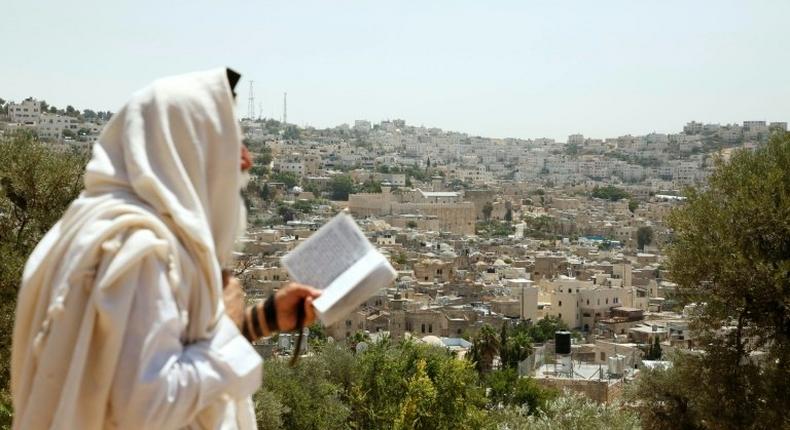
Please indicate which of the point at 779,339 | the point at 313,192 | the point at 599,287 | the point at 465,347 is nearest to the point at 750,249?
the point at 779,339

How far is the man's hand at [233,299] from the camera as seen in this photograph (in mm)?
1796

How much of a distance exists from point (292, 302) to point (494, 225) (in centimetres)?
9298

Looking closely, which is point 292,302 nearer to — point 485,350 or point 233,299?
point 233,299

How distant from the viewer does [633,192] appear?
393ft

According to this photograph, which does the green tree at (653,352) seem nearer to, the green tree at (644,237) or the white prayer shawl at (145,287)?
the white prayer shawl at (145,287)

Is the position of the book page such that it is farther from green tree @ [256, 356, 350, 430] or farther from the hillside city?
green tree @ [256, 356, 350, 430]

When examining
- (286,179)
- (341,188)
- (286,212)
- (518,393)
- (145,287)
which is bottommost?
(286,212)

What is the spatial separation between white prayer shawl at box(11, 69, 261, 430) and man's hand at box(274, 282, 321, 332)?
20 centimetres

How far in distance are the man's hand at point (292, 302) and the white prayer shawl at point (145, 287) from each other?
20cm

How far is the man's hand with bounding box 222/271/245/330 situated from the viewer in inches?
70.7

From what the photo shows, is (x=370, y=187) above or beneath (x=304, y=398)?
beneath

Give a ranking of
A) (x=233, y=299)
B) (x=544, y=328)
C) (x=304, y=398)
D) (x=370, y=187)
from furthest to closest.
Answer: (x=370, y=187), (x=544, y=328), (x=304, y=398), (x=233, y=299)

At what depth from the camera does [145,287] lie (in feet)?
5.09

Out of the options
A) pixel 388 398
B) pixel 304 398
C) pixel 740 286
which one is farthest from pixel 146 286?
pixel 388 398
